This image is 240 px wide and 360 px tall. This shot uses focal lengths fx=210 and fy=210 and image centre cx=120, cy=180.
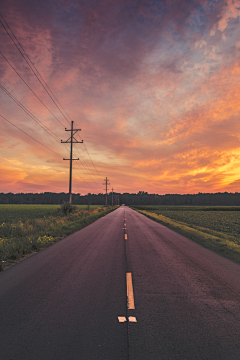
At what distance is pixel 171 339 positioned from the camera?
3.17m

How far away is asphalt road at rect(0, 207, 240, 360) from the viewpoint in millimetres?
2967

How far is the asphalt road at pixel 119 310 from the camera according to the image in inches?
117

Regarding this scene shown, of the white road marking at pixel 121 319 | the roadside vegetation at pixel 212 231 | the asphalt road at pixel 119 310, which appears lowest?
the roadside vegetation at pixel 212 231

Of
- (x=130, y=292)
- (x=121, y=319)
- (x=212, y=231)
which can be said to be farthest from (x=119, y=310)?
(x=212, y=231)

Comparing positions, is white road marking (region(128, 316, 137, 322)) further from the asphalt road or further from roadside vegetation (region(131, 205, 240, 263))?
roadside vegetation (region(131, 205, 240, 263))

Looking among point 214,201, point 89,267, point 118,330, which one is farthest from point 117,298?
point 214,201

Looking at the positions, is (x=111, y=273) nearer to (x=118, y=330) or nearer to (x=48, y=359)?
(x=118, y=330)

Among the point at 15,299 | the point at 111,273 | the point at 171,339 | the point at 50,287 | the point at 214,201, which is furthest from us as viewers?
the point at 214,201

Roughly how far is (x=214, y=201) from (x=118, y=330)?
8366 inches

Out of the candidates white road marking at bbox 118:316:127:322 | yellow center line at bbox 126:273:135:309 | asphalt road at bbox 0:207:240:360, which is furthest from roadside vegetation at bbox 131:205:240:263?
white road marking at bbox 118:316:127:322

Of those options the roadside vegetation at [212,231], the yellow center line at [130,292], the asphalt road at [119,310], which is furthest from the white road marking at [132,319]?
the roadside vegetation at [212,231]

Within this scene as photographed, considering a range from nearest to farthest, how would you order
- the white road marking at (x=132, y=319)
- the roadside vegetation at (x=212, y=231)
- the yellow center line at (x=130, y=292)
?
the white road marking at (x=132, y=319) → the yellow center line at (x=130, y=292) → the roadside vegetation at (x=212, y=231)

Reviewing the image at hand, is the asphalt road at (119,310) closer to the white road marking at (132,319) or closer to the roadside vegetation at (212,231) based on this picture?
the white road marking at (132,319)

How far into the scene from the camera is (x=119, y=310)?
159 inches
